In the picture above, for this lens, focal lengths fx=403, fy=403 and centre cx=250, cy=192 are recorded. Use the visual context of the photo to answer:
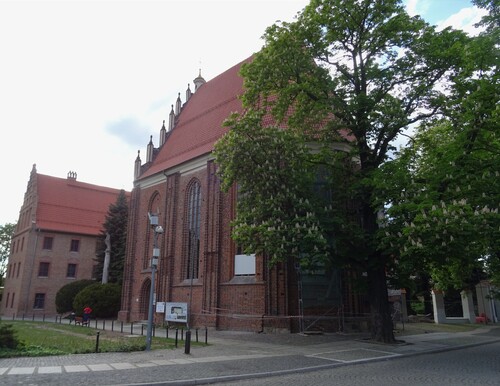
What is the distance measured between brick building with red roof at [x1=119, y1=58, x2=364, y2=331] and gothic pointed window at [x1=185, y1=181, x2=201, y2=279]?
0.21 feet

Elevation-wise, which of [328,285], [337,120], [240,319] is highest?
[337,120]

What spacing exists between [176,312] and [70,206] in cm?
2885

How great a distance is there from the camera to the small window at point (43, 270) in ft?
137

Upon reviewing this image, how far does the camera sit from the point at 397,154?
1706 cm

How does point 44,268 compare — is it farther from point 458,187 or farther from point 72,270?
point 458,187

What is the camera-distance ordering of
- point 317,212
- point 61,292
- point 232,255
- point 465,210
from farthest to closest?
point 61,292 → point 232,255 → point 317,212 → point 465,210

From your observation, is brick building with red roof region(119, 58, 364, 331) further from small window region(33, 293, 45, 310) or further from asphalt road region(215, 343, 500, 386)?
small window region(33, 293, 45, 310)

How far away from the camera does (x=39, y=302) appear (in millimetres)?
41219

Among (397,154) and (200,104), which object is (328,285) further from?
(200,104)

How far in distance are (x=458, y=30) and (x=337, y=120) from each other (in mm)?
5527

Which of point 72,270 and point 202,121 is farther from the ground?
point 202,121

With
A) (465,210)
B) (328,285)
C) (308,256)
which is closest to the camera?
(465,210)

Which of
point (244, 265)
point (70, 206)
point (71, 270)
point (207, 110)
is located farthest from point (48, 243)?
point (244, 265)

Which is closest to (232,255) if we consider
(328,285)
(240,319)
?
(240,319)
